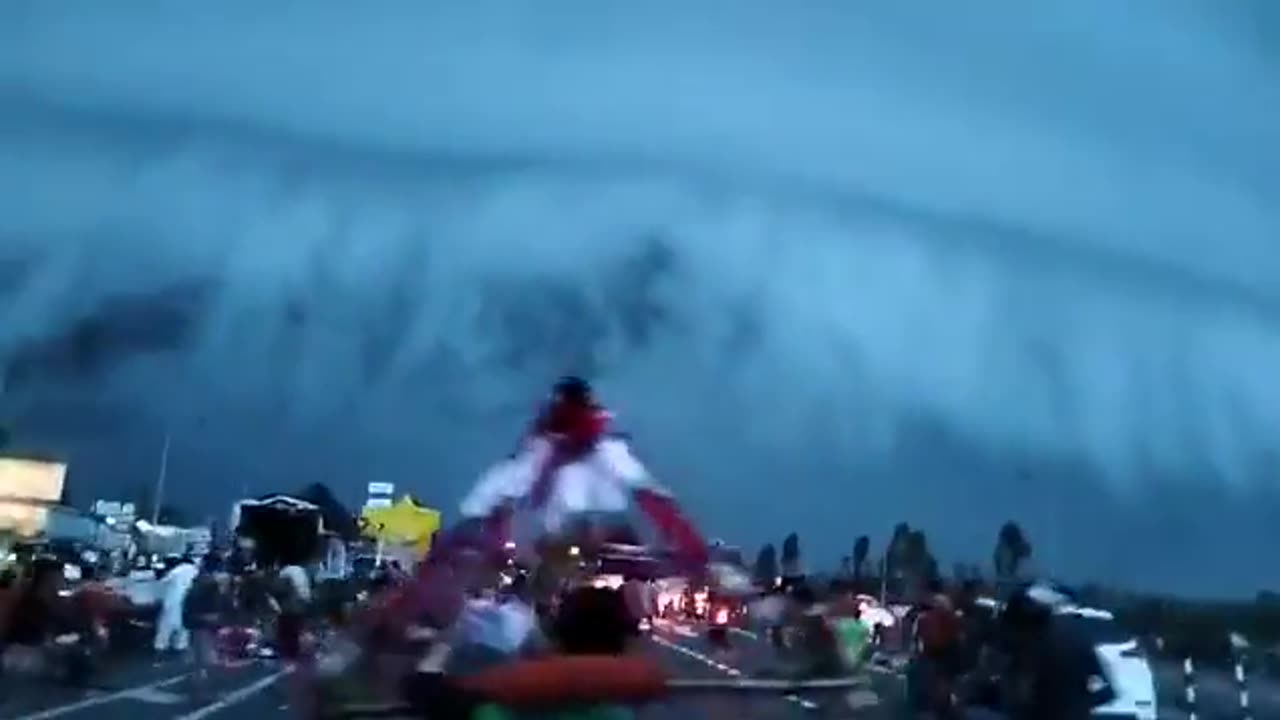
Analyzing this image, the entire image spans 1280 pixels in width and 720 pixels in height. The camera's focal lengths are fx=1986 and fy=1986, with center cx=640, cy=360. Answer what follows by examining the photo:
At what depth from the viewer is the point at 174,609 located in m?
34.1

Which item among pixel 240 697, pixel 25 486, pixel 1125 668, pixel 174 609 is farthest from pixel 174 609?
pixel 1125 668

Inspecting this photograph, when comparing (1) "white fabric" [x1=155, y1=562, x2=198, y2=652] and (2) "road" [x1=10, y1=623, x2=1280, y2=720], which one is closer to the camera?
(2) "road" [x1=10, y1=623, x2=1280, y2=720]

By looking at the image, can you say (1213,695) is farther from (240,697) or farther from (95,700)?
(95,700)

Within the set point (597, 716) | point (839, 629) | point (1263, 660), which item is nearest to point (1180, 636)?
point (1263, 660)

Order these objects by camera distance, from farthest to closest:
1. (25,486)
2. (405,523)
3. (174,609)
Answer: (25,486) < (174,609) < (405,523)

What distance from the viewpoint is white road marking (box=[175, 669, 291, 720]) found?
2484cm

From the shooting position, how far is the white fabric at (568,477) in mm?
8234

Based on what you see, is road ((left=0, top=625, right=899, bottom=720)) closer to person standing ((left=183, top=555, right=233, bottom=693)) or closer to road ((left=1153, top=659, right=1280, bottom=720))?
person standing ((left=183, top=555, right=233, bottom=693))

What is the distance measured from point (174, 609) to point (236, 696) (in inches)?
225

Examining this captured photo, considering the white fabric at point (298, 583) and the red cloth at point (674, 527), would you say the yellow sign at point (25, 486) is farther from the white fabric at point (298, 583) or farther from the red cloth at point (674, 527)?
the red cloth at point (674, 527)

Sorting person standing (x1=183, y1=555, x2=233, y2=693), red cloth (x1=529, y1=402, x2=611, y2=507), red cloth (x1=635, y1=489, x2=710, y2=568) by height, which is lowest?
red cloth (x1=635, y1=489, x2=710, y2=568)

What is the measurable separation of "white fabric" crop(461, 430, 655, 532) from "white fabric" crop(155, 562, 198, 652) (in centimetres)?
2562

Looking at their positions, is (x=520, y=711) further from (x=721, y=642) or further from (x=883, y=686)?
(x=883, y=686)

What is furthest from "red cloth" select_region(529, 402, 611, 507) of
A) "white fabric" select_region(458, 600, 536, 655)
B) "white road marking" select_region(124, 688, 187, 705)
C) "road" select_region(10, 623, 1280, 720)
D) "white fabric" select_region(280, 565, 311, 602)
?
"white fabric" select_region(280, 565, 311, 602)
